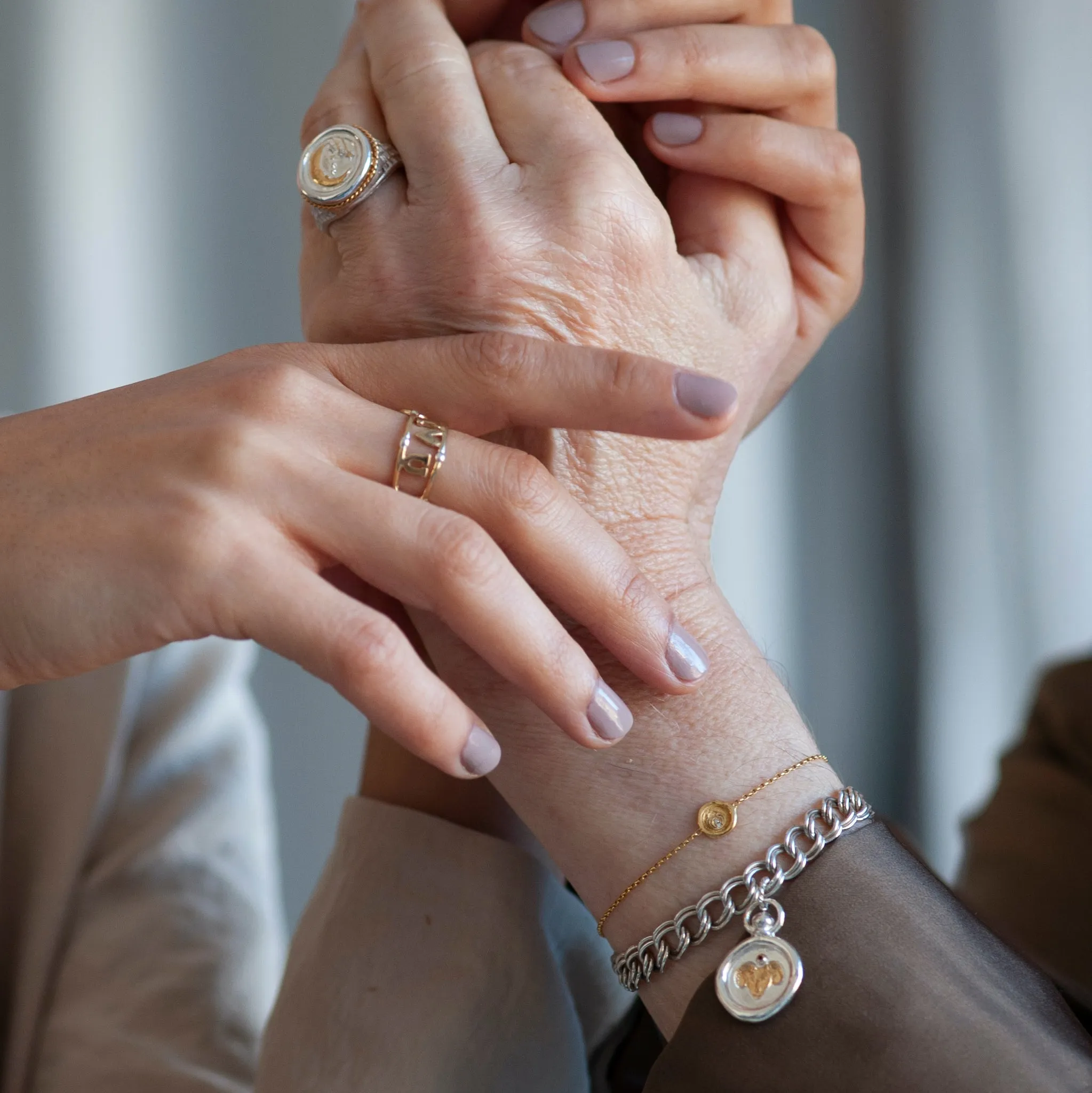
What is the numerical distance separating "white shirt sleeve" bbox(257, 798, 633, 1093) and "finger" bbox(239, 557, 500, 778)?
0.28 metres

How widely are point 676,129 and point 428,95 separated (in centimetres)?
19

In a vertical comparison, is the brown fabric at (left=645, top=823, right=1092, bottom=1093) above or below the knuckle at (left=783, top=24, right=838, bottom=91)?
below

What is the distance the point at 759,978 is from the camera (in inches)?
21.7

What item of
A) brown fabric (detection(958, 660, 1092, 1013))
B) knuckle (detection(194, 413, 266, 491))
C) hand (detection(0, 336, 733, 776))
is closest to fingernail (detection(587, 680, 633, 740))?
hand (detection(0, 336, 733, 776))

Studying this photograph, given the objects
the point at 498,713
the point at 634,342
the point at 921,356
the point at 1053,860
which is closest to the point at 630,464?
the point at 634,342

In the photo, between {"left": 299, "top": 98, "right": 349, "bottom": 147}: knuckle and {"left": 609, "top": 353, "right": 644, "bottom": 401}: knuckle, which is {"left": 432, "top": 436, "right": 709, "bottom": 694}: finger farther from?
{"left": 299, "top": 98, "right": 349, "bottom": 147}: knuckle

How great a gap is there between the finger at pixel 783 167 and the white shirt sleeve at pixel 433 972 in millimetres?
514

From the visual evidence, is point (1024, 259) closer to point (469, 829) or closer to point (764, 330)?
Answer: point (764, 330)

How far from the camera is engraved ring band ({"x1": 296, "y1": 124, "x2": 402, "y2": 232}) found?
72cm

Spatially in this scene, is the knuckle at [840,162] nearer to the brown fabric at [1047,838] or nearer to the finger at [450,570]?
the finger at [450,570]

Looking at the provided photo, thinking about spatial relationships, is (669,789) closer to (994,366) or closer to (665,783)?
(665,783)

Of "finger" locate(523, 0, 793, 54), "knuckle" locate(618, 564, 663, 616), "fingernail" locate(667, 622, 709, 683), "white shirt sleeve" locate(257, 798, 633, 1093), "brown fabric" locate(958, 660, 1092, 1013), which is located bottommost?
"brown fabric" locate(958, 660, 1092, 1013)

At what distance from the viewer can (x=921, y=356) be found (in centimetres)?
259

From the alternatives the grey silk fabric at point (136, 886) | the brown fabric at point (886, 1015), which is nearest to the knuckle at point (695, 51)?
the brown fabric at point (886, 1015)
